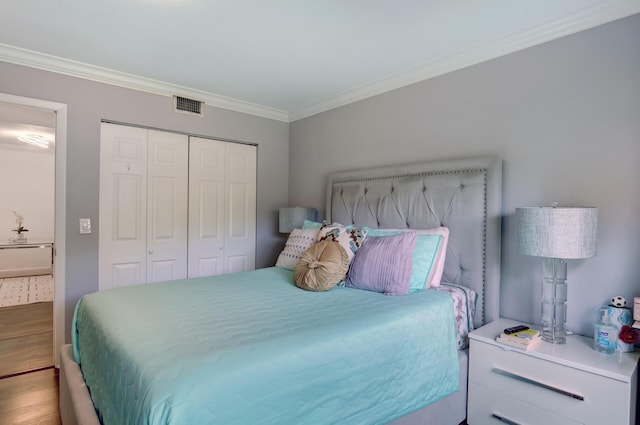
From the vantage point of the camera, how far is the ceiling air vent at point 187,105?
3.28 m

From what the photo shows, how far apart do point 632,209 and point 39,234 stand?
28.4 ft

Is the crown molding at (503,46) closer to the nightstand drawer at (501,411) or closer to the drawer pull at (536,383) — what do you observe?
the drawer pull at (536,383)

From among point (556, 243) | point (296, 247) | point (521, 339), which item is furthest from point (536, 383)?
point (296, 247)

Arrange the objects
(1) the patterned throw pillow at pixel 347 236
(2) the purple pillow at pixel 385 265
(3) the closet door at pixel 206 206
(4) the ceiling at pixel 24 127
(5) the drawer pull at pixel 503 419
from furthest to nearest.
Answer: (4) the ceiling at pixel 24 127 → (3) the closet door at pixel 206 206 → (1) the patterned throw pillow at pixel 347 236 → (2) the purple pillow at pixel 385 265 → (5) the drawer pull at pixel 503 419

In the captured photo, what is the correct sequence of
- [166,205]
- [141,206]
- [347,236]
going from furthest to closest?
[166,205], [141,206], [347,236]

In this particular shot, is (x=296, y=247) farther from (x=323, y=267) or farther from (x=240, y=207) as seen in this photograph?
(x=240, y=207)

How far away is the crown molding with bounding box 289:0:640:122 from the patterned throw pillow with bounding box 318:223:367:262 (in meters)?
1.29

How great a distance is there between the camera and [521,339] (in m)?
1.76

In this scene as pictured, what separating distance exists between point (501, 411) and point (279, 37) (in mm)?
2518

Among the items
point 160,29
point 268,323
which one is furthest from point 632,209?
point 160,29

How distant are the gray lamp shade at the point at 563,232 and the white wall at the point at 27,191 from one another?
7.94m

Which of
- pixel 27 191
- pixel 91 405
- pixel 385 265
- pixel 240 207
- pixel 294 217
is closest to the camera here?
pixel 91 405

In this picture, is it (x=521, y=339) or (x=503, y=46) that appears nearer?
(x=521, y=339)

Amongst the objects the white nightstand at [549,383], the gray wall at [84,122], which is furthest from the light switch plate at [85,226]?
the white nightstand at [549,383]
